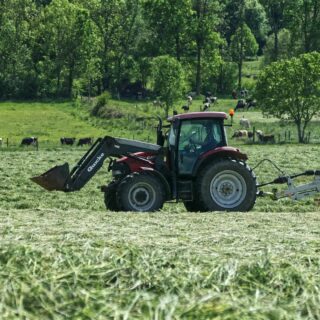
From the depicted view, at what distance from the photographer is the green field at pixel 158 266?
638cm

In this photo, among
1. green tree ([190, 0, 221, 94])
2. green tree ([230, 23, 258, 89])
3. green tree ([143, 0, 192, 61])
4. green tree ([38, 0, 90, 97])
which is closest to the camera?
green tree ([38, 0, 90, 97])

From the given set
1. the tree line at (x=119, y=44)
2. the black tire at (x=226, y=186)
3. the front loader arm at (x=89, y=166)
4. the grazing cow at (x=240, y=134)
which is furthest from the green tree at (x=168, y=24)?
the black tire at (x=226, y=186)

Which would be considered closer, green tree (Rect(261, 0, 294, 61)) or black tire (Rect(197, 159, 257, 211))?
black tire (Rect(197, 159, 257, 211))

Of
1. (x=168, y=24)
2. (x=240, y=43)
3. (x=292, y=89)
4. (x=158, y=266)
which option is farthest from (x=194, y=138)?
(x=240, y=43)

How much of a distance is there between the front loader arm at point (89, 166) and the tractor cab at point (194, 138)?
0.43 metres

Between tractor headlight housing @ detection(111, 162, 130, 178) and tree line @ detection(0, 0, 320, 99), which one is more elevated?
tree line @ detection(0, 0, 320, 99)

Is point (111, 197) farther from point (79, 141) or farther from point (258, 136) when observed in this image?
point (258, 136)

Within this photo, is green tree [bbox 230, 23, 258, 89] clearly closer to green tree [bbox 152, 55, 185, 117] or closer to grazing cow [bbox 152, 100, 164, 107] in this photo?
grazing cow [bbox 152, 100, 164, 107]

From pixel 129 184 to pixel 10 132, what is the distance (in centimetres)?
3646

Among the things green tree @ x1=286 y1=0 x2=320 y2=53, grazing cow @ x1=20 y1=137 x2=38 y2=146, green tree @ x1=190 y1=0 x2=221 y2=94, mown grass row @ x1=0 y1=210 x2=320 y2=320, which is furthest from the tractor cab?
green tree @ x1=286 y1=0 x2=320 y2=53

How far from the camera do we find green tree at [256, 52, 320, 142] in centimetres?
4912

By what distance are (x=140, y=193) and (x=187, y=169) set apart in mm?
1033

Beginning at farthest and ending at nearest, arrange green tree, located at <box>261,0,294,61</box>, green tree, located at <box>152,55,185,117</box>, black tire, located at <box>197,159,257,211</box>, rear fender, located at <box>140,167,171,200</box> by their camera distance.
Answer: green tree, located at <box>261,0,294,61</box> → green tree, located at <box>152,55,185,117</box> → black tire, located at <box>197,159,257,211</box> → rear fender, located at <box>140,167,171,200</box>

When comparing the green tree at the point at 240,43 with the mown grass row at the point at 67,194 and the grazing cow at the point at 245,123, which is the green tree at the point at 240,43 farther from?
the mown grass row at the point at 67,194
